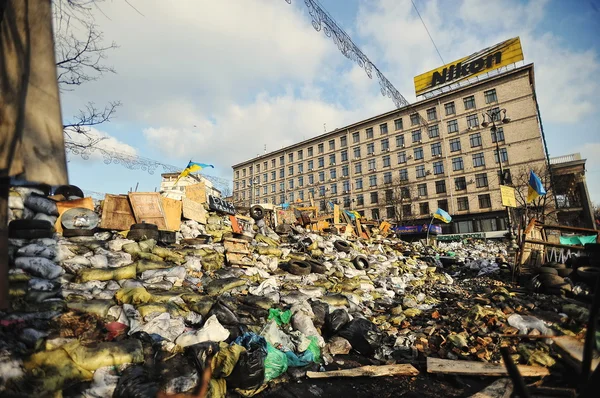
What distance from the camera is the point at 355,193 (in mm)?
40125

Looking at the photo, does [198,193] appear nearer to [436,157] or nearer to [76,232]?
[76,232]

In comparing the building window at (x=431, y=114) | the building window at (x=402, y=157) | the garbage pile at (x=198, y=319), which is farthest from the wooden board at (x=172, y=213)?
the building window at (x=431, y=114)

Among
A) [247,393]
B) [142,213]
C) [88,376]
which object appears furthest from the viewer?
[142,213]

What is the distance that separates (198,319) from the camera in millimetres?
4234

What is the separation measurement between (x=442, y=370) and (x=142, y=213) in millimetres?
8372

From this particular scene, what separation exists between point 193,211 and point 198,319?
6.21 metres

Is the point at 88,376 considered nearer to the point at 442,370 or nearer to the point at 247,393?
the point at 247,393

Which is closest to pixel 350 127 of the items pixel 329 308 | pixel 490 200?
pixel 490 200

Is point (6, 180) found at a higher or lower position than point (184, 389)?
higher

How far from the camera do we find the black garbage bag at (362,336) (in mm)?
4582

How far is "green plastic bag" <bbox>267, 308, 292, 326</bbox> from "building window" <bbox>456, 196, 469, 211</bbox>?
32207 mm

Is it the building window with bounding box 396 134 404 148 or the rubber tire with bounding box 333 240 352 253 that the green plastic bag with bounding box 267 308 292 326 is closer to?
the rubber tire with bounding box 333 240 352 253

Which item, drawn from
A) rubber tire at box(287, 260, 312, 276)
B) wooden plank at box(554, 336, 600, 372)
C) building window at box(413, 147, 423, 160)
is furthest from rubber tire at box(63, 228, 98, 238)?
building window at box(413, 147, 423, 160)

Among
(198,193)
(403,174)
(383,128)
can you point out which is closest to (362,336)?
(198,193)
